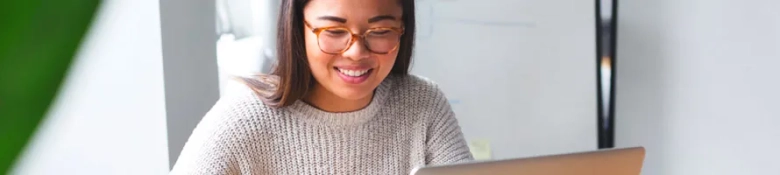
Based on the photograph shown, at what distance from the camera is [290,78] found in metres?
0.97

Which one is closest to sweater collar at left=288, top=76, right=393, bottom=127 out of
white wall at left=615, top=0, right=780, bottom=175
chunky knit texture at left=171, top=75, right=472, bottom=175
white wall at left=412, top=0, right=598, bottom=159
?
chunky knit texture at left=171, top=75, right=472, bottom=175

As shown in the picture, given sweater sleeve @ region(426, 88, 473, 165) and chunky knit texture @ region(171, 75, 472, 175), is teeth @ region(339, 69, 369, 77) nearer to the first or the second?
chunky knit texture @ region(171, 75, 472, 175)

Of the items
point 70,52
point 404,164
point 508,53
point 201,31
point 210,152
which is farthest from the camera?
point 508,53

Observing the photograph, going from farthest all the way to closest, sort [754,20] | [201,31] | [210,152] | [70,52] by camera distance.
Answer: [754,20]
[201,31]
[210,152]
[70,52]

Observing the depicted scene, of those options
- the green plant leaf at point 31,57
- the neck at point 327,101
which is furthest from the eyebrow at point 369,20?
the green plant leaf at point 31,57

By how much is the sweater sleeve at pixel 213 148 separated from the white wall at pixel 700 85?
100 centimetres

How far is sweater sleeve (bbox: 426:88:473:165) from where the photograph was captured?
3.59ft

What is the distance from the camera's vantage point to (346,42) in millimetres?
930

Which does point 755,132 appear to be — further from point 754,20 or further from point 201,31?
point 201,31

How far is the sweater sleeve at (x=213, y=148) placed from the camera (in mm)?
939

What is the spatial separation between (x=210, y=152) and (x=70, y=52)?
0.85 meters

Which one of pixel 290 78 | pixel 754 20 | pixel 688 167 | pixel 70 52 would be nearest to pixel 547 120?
pixel 688 167

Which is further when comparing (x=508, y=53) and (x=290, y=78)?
(x=508, y=53)

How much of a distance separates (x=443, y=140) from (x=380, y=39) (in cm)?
22
